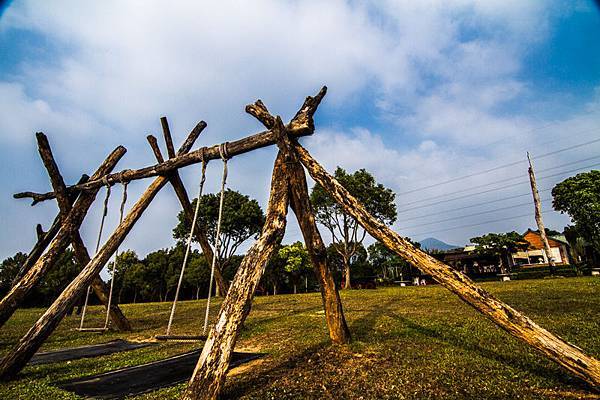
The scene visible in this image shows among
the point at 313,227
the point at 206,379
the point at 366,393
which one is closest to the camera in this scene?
the point at 206,379

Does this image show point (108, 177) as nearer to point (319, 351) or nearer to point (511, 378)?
point (319, 351)

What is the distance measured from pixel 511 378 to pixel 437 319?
459 cm

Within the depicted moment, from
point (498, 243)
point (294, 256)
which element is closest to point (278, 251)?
point (294, 256)

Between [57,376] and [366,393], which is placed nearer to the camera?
[366,393]

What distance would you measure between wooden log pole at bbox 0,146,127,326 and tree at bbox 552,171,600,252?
133 ft

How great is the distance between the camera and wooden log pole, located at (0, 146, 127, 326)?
7133 mm

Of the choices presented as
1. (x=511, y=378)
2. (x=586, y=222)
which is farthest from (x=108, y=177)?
(x=586, y=222)

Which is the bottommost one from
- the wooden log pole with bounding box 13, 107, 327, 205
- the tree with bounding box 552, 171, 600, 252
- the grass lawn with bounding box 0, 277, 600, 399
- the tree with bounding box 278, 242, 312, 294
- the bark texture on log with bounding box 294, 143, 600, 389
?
the grass lawn with bounding box 0, 277, 600, 399

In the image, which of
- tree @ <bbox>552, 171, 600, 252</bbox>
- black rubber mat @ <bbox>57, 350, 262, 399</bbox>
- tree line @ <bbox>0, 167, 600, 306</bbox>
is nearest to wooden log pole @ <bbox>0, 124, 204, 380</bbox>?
black rubber mat @ <bbox>57, 350, 262, 399</bbox>

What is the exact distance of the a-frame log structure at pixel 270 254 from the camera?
357cm

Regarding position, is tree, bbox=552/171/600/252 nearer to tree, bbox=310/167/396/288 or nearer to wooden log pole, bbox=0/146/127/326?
tree, bbox=310/167/396/288

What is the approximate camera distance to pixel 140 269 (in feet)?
135

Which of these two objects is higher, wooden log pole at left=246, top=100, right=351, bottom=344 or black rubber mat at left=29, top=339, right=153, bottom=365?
wooden log pole at left=246, top=100, right=351, bottom=344

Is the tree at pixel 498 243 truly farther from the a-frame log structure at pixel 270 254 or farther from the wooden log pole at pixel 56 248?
the wooden log pole at pixel 56 248
